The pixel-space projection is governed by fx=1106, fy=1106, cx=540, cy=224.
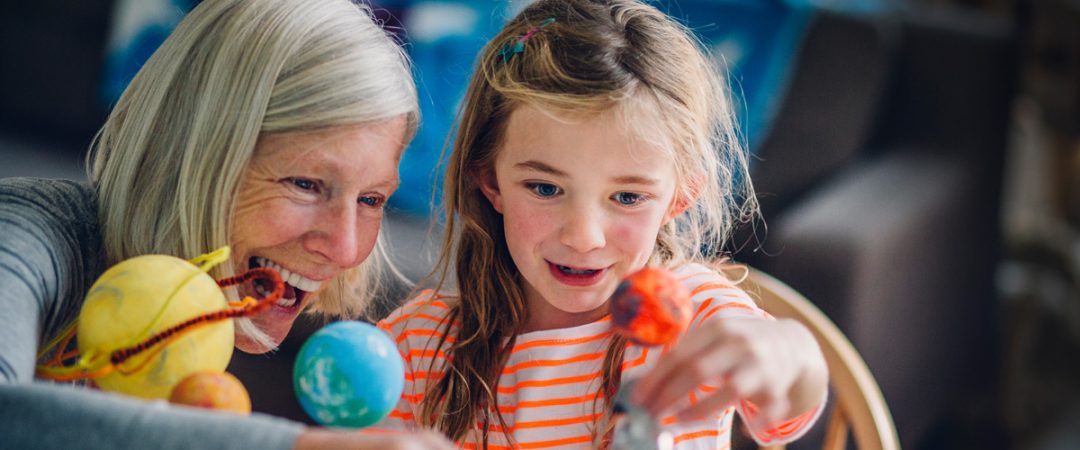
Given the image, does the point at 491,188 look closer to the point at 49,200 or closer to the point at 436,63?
the point at 49,200

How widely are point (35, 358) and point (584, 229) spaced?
27cm

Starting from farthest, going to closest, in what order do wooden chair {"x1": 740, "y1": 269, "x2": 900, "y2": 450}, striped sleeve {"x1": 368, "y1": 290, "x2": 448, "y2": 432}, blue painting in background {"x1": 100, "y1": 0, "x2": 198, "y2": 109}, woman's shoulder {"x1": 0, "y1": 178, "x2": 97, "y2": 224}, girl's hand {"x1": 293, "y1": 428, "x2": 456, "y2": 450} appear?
blue painting in background {"x1": 100, "y1": 0, "x2": 198, "y2": 109}
wooden chair {"x1": 740, "y1": 269, "x2": 900, "y2": 450}
striped sleeve {"x1": 368, "y1": 290, "x2": 448, "y2": 432}
woman's shoulder {"x1": 0, "y1": 178, "x2": 97, "y2": 224}
girl's hand {"x1": 293, "y1": 428, "x2": 456, "y2": 450}

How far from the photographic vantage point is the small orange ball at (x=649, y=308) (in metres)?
0.48

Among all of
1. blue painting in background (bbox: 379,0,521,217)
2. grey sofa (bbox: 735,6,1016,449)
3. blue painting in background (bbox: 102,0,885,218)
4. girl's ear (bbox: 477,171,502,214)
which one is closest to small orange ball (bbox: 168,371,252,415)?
girl's ear (bbox: 477,171,502,214)

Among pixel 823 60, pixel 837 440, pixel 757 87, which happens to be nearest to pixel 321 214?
pixel 837 440

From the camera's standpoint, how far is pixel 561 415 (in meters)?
0.66

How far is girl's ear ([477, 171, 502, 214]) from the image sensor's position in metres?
0.66

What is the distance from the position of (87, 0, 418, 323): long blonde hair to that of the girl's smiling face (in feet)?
0.25

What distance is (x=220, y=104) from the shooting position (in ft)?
1.90

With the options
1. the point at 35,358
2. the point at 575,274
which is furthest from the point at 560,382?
the point at 35,358

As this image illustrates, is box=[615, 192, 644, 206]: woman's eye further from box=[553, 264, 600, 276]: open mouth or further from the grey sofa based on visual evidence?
the grey sofa

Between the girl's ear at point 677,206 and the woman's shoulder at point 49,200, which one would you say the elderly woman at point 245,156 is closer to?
the woman's shoulder at point 49,200

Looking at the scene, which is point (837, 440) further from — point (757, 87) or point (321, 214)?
point (757, 87)

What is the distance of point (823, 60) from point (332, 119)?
3.27 ft
